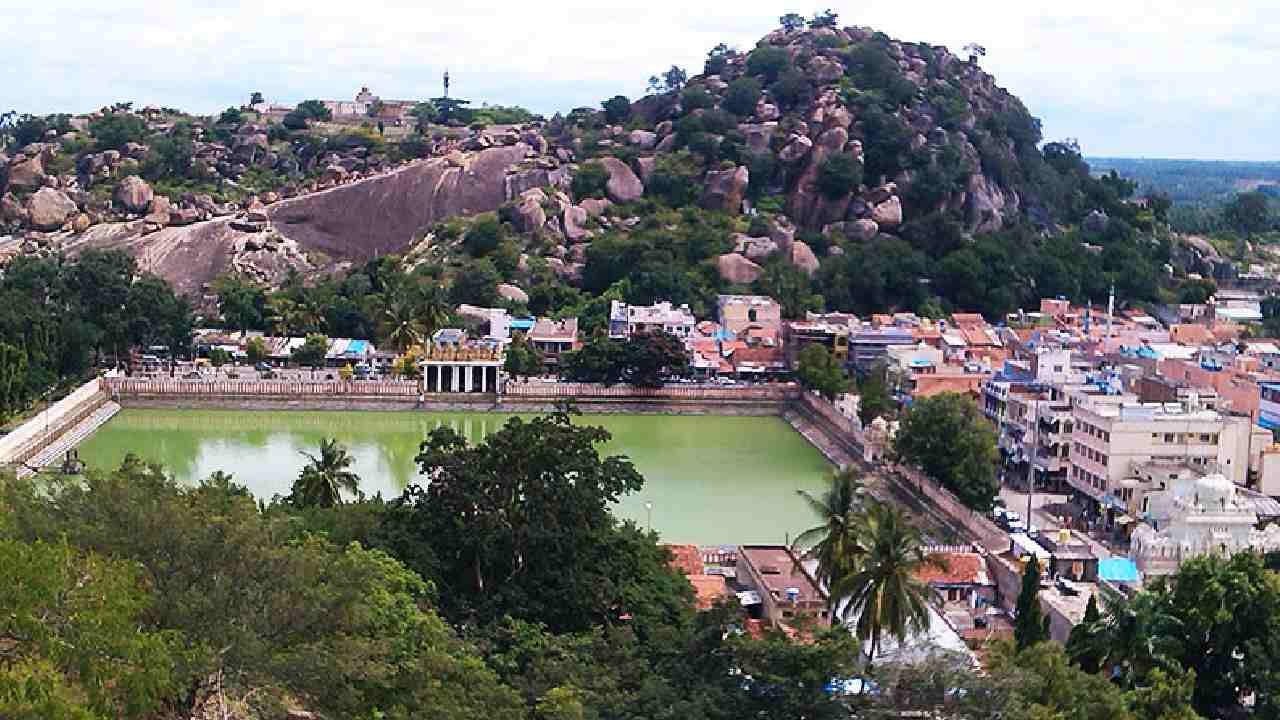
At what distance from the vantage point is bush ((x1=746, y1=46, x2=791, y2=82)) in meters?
68.1

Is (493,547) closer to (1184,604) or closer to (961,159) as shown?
(1184,604)

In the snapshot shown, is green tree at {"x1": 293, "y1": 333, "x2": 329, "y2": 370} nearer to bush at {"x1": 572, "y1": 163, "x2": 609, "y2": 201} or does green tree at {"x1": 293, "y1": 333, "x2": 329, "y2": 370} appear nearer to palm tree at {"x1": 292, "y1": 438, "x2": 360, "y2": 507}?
bush at {"x1": 572, "y1": 163, "x2": 609, "y2": 201}

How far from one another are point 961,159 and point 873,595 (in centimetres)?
4716

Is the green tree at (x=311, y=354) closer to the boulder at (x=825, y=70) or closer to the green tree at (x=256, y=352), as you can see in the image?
the green tree at (x=256, y=352)

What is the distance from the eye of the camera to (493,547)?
17.0 m

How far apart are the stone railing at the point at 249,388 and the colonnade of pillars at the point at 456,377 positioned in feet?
2.58

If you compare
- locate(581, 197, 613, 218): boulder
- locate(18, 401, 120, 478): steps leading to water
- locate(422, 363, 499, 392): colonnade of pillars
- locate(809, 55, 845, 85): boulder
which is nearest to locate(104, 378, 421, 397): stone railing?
locate(422, 363, 499, 392): colonnade of pillars

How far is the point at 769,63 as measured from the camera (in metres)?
68.3

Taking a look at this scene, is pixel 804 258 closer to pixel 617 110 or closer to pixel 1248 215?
pixel 617 110

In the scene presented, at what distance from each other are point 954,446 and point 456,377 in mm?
16850

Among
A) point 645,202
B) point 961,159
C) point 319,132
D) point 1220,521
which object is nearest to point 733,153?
point 645,202

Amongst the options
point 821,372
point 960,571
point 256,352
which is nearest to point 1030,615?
point 960,571

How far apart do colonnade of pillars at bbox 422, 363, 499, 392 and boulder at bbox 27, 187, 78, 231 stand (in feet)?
86.5

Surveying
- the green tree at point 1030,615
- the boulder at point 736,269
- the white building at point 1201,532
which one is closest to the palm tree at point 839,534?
the green tree at point 1030,615
